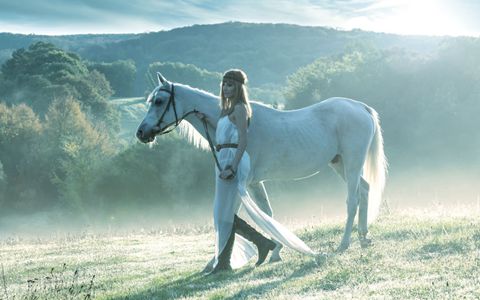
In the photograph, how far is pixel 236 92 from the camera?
8516 millimetres

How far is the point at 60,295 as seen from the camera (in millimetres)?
8562

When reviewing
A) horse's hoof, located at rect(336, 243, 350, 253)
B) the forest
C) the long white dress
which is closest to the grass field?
horse's hoof, located at rect(336, 243, 350, 253)

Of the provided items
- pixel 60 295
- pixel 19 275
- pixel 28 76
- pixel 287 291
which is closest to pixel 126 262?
pixel 19 275

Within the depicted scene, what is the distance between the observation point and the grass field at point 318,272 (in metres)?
6.97

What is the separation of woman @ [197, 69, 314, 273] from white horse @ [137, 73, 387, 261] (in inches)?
17.7

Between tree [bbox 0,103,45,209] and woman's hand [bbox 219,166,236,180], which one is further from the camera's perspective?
tree [bbox 0,103,45,209]

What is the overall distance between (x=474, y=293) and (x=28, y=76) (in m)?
72.9

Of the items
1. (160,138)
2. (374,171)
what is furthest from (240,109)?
(160,138)

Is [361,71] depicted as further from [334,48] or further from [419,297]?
[334,48]

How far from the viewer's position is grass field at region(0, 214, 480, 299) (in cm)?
697

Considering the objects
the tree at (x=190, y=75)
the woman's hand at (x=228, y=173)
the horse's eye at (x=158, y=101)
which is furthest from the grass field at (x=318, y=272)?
the tree at (x=190, y=75)

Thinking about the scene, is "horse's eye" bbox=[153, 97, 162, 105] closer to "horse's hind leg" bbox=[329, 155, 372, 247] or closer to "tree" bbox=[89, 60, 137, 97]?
"horse's hind leg" bbox=[329, 155, 372, 247]

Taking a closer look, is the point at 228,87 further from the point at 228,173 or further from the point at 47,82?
the point at 47,82

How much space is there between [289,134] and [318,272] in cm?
237
